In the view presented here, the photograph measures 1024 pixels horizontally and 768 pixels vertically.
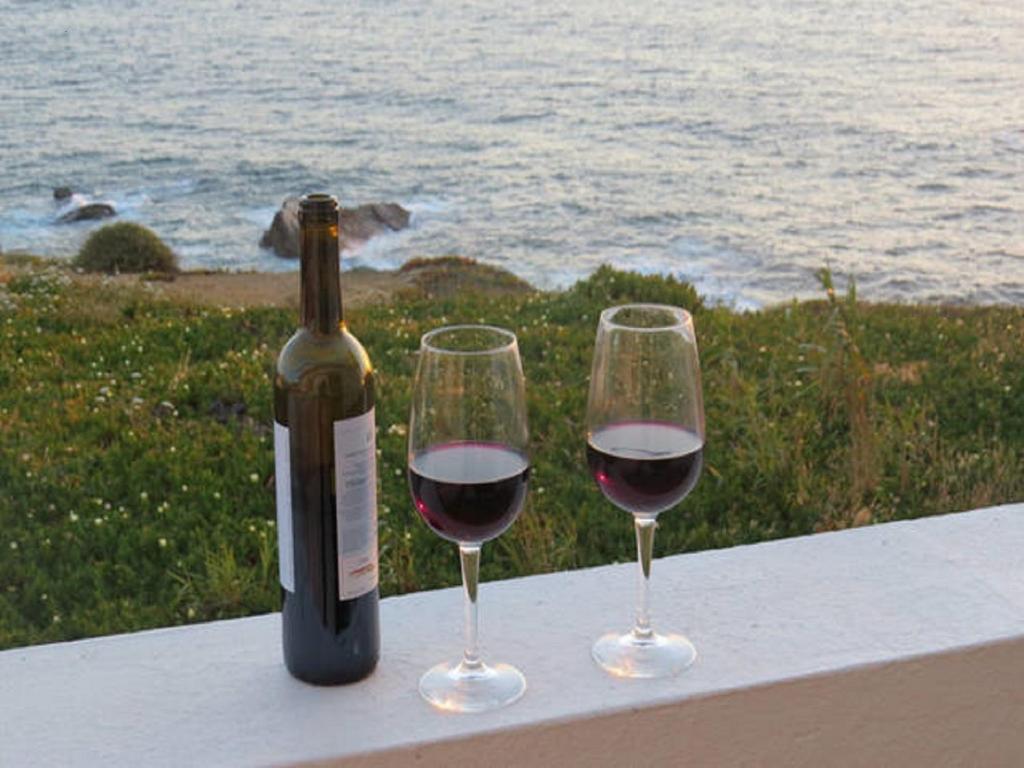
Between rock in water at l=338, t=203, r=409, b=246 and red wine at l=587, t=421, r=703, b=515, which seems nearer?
red wine at l=587, t=421, r=703, b=515

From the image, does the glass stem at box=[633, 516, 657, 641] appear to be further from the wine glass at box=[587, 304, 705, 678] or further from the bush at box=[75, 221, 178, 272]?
the bush at box=[75, 221, 178, 272]

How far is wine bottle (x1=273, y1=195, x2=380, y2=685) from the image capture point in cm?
141

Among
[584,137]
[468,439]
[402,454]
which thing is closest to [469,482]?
[468,439]

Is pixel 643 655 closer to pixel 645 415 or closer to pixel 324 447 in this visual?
pixel 645 415

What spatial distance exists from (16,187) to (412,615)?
24.0 metres

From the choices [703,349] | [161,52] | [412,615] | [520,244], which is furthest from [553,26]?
[412,615]

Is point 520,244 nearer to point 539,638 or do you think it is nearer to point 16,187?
point 16,187

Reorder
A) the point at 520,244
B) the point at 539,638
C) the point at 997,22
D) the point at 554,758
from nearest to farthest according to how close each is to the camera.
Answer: the point at 554,758 < the point at 539,638 < the point at 520,244 < the point at 997,22

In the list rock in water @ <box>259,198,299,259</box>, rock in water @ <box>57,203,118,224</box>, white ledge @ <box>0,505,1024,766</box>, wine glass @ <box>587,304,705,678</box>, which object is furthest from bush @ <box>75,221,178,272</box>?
wine glass @ <box>587,304,705,678</box>

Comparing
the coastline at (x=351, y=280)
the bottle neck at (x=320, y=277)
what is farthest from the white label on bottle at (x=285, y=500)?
the coastline at (x=351, y=280)

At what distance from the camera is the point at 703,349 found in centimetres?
572

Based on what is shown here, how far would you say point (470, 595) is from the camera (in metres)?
1.48

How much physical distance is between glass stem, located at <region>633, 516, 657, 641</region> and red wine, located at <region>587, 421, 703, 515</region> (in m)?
0.06

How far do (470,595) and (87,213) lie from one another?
21090 millimetres
